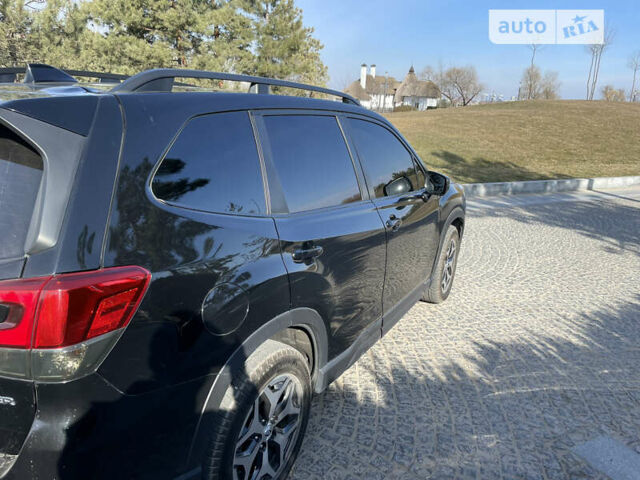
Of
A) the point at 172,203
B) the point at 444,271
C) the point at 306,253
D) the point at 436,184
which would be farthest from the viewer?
the point at 444,271

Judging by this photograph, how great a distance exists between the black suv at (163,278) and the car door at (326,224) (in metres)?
0.01

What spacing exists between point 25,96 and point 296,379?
155 centimetres

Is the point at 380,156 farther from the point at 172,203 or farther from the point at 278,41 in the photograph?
the point at 278,41

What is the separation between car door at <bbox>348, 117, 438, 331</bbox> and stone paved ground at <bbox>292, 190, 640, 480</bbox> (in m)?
0.48

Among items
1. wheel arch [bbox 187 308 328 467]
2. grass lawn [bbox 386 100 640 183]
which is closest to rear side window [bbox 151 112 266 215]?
wheel arch [bbox 187 308 328 467]

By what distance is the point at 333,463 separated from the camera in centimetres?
241

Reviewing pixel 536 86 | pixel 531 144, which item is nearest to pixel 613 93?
pixel 536 86

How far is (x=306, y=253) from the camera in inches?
84.2

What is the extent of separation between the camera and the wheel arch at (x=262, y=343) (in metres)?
1.70

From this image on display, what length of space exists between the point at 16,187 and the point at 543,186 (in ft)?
44.0

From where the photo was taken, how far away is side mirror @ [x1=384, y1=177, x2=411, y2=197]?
3113 millimetres

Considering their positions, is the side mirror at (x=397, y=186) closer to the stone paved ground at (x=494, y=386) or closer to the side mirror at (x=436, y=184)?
the side mirror at (x=436, y=184)

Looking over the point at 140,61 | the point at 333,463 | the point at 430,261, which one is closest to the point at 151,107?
the point at 333,463

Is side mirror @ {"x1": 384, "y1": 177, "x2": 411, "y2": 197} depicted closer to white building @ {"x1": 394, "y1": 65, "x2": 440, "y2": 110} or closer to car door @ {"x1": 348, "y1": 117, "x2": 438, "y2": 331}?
car door @ {"x1": 348, "y1": 117, "x2": 438, "y2": 331}
